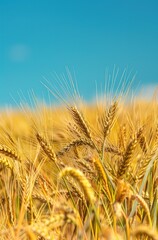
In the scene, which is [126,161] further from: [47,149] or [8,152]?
[8,152]

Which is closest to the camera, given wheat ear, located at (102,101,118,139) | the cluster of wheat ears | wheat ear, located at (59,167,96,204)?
wheat ear, located at (59,167,96,204)

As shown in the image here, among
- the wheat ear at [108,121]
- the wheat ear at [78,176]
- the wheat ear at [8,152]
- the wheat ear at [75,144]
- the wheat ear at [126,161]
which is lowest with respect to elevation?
the wheat ear at [78,176]

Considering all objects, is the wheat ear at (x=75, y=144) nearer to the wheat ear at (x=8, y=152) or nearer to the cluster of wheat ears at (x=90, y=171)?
the cluster of wheat ears at (x=90, y=171)

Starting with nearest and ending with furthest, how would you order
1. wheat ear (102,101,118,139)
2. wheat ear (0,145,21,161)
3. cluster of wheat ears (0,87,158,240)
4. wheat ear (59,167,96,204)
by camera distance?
wheat ear (59,167,96,204) → cluster of wheat ears (0,87,158,240) → wheat ear (0,145,21,161) → wheat ear (102,101,118,139)

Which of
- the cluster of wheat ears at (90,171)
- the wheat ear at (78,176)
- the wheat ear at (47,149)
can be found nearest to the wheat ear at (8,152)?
the cluster of wheat ears at (90,171)

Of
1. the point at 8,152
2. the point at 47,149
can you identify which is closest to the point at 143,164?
the point at 47,149

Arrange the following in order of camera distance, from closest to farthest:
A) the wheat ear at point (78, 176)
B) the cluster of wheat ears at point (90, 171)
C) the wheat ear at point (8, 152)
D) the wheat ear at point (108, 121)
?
the wheat ear at point (78, 176)
the cluster of wheat ears at point (90, 171)
the wheat ear at point (8, 152)
the wheat ear at point (108, 121)

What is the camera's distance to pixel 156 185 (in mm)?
2062

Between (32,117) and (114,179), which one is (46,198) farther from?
(32,117)

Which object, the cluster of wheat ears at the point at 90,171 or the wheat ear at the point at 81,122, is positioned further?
the wheat ear at the point at 81,122

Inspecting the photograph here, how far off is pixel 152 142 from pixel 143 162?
242 mm

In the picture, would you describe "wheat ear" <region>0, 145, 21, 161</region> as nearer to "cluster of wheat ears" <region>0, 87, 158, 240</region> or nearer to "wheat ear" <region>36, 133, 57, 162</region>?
"cluster of wheat ears" <region>0, 87, 158, 240</region>

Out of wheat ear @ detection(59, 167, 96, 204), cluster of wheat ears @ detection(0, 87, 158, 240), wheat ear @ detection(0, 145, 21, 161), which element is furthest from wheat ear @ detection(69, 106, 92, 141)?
wheat ear @ detection(59, 167, 96, 204)

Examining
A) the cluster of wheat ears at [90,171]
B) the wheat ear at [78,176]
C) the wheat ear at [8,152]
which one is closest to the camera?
the wheat ear at [78,176]
